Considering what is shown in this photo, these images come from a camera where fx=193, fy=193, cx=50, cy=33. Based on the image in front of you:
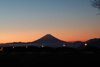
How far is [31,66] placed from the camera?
2825 centimetres

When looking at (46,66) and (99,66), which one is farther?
(46,66)

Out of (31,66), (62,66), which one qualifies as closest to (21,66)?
(31,66)

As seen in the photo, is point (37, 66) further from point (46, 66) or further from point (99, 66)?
point (99, 66)

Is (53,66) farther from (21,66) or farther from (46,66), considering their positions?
(21,66)

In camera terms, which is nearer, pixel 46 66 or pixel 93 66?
pixel 93 66

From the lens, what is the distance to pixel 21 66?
28328 mm

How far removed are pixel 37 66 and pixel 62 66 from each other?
12.1 feet

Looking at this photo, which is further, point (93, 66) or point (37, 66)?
point (37, 66)

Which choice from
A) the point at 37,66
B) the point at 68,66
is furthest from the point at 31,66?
the point at 68,66

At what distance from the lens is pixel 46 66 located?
28500mm

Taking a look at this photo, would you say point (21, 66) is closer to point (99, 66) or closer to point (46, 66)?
point (46, 66)

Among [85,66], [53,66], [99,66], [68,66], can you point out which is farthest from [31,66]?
[99,66]

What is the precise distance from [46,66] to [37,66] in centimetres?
133

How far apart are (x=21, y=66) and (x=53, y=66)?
4700 millimetres
